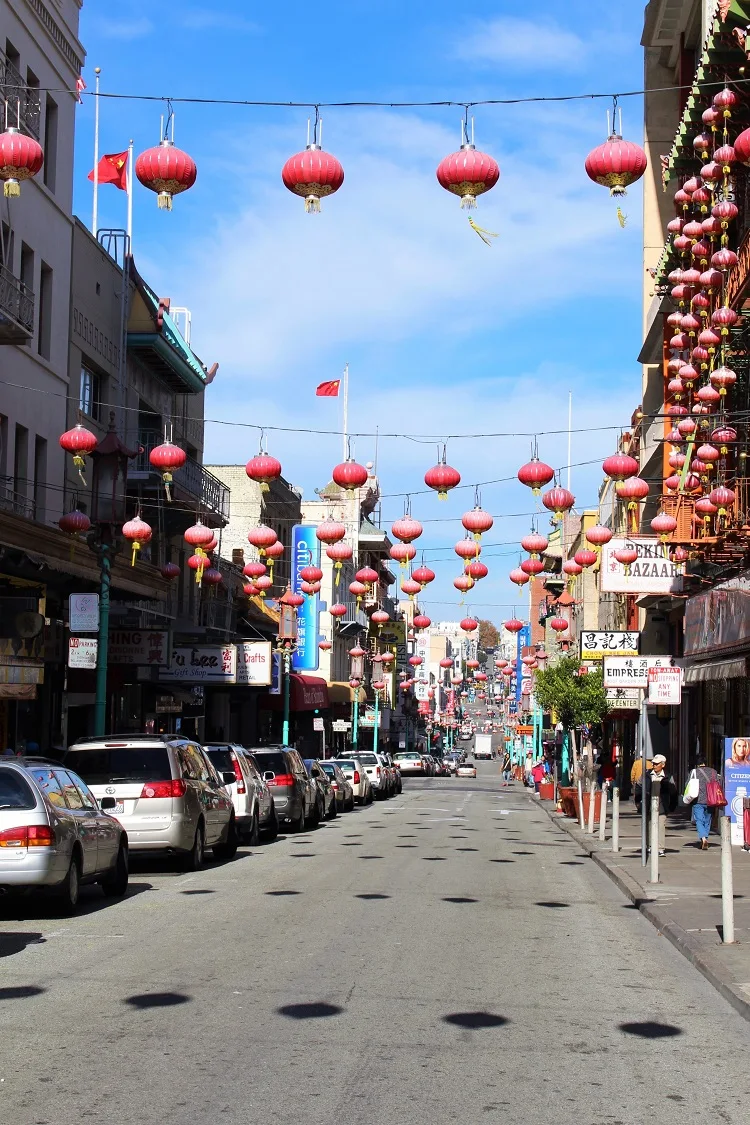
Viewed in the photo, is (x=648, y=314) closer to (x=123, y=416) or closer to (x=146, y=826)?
(x=123, y=416)

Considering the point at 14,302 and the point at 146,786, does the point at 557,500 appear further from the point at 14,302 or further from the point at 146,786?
the point at 14,302

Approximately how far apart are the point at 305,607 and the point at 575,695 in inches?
930

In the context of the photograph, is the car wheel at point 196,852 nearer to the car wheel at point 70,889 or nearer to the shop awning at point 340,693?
the car wheel at point 70,889

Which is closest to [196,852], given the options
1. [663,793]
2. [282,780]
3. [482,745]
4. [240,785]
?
[240,785]

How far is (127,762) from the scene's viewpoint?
719 inches

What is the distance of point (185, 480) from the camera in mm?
41969

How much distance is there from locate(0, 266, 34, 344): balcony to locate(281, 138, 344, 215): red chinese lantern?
40.3ft

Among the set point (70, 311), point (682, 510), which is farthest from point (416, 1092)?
point (70, 311)

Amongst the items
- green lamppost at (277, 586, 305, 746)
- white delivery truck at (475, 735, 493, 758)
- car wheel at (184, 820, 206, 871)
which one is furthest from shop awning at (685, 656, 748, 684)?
white delivery truck at (475, 735, 493, 758)

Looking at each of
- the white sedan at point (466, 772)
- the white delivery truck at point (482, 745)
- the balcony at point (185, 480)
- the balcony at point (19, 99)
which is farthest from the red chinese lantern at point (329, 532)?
the white delivery truck at point (482, 745)

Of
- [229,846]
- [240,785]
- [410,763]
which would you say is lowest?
[410,763]

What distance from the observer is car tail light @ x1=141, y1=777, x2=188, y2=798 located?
18000 mm

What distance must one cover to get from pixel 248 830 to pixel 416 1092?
55.5 feet

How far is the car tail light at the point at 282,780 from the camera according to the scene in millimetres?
27734
